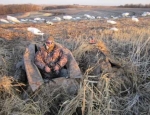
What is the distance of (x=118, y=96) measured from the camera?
565cm

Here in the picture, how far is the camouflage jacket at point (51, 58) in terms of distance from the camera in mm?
5742

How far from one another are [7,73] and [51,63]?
3.69 ft

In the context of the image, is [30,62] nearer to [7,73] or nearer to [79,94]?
[7,73]

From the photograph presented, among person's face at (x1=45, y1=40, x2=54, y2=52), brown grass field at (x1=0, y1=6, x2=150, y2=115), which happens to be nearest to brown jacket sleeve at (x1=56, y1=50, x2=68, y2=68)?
person's face at (x1=45, y1=40, x2=54, y2=52)

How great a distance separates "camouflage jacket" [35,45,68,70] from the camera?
5742 millimetres

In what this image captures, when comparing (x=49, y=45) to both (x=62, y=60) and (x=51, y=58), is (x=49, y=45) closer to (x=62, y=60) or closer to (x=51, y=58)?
(x=51, y=58)

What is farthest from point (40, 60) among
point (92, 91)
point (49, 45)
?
point (92, 91)

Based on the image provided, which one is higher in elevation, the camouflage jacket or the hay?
the camouflage jacket

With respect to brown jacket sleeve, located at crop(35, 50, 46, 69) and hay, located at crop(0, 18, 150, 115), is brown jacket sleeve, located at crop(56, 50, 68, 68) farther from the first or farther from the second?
hay, located at crop(0, 18, 150, 115)

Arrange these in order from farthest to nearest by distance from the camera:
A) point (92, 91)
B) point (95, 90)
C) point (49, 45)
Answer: point (49, 45) → point (95, 90) → point (92, 91)

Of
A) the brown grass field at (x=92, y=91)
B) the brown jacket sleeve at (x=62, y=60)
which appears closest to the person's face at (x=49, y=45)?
the brown jacket sleeve at (x=62, y=60)

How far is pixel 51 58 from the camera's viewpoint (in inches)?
228

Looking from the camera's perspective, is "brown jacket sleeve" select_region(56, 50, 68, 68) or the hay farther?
"brown jacket sleeve" select_region(56, 50, 68, 68)

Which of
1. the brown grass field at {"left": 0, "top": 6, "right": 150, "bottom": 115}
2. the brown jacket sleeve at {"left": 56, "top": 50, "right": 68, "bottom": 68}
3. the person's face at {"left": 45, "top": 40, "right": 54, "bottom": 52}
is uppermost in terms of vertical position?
the person's face at {"left": 45, "top": 40, "right": 54, "bottom": 52}
